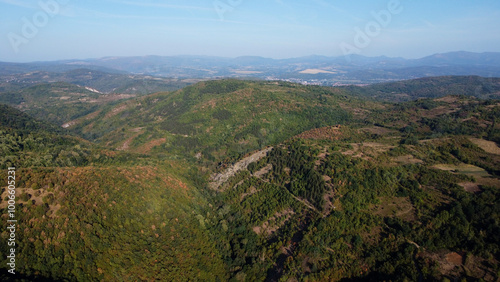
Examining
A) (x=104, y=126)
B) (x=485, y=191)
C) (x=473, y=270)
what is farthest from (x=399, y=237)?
(x=104, y=126)

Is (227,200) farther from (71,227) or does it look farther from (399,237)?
(399,237)

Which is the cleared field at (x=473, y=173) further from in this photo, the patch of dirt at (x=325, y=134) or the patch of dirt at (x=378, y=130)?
the patch of dirt at (x=378, y=130)

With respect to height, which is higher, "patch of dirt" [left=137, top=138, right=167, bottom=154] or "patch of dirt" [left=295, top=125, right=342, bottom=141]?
"patch of dirt" [left=295, top=125, right=342, bottom=141]

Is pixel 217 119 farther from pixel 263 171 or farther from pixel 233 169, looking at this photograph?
pixel 263 171

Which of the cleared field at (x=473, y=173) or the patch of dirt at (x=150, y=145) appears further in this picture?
the patch of dirt at (x=150, y=145)

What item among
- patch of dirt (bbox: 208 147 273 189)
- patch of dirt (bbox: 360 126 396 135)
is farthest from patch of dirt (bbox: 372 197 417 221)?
patch of dirt (bbox: 360 126 396 135)

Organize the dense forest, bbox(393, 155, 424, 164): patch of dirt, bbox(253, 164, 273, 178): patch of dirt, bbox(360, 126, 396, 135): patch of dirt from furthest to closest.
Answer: bbox(360, 126, 396, 135): patch of dirt < bbox(253, 164, 273, 178): patch of dirt < bbox(393, 155, 424, 164): patch of dirt < the dense forest

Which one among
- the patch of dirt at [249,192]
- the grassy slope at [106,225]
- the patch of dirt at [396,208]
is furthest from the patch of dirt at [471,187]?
the grassy slope at [106,225]

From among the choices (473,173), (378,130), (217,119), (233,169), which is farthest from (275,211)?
(217,119)

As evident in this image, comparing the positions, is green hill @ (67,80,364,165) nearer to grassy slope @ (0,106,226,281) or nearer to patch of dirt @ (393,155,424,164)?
grassy slope @ (0,106,226,281)
